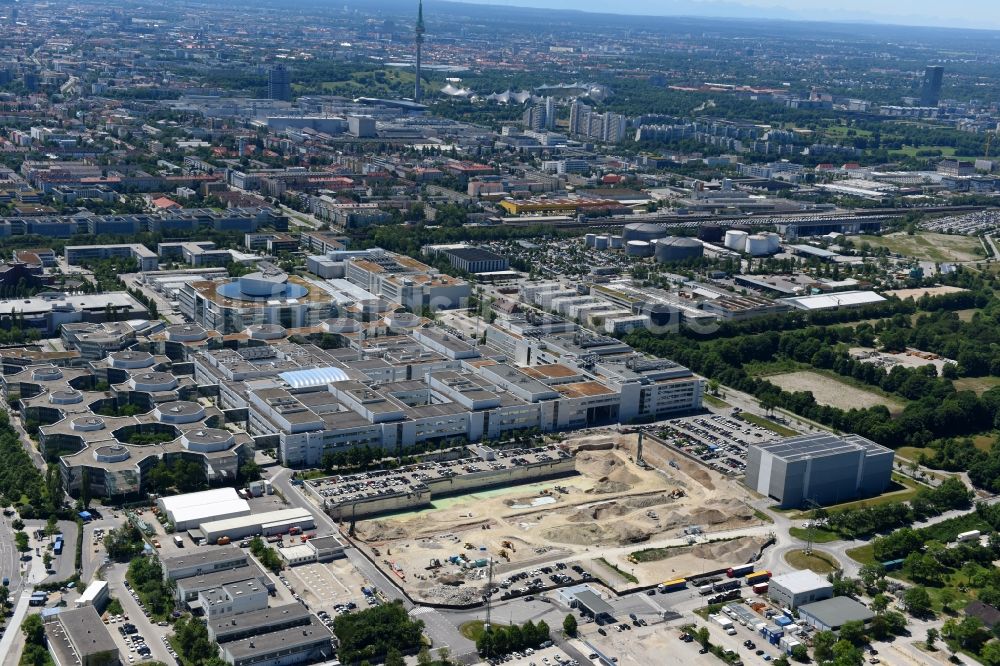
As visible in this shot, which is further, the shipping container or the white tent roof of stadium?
the white tent roof of stadium

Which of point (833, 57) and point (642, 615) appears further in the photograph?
point (833, 57)

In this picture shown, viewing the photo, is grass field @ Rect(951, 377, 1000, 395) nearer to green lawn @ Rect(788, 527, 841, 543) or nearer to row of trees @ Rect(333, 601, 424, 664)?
green lawn @ Rect(788, 527, 841, 543)

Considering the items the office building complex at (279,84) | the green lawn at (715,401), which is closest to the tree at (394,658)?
the green lawn at (715,401)

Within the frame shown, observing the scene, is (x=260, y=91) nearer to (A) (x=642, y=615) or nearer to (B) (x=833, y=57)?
(A) (x=642, y=615)

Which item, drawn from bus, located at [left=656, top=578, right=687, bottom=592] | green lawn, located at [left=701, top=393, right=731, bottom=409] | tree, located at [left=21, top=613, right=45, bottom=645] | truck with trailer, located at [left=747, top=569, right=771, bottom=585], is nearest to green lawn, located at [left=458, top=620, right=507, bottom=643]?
bus, located at [left=656, top=578, right=687, bottom=592]

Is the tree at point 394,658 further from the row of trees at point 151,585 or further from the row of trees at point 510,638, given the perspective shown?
the row of trees at point 151,585

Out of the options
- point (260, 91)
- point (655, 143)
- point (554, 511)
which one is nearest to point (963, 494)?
point (554, 511)

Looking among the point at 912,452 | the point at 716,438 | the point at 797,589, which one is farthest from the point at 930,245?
the point at 797,589
